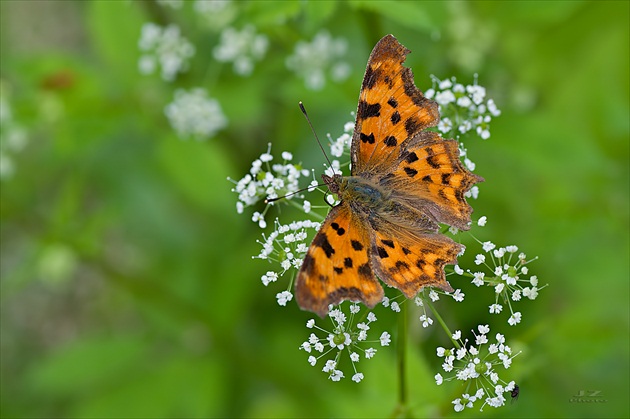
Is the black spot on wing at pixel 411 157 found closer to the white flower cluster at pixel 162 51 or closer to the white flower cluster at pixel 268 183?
the white flower cluster at pixel 268 183

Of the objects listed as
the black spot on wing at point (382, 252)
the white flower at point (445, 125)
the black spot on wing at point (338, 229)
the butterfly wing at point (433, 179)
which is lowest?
the black spot on wing at point (382, 252)

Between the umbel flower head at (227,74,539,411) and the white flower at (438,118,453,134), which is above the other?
the white flower at (438,118,453,134)

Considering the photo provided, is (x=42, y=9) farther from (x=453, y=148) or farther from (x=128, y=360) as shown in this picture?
(x=453, y=148)

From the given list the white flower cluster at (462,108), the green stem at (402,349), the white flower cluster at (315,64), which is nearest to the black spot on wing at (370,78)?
the white flower cluster at (462,108)

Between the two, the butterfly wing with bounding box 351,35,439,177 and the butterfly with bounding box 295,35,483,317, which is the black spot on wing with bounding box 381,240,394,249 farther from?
the butterfly wing with bounding box 351,35,439,177

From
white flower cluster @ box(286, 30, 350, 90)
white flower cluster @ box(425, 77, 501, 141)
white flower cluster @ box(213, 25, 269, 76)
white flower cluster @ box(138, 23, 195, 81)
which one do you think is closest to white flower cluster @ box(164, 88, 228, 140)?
white flower cluster @ box(138, 23, 195, 81)

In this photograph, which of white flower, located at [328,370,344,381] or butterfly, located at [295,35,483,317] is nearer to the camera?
butterfly, located at [295,35,483,317]

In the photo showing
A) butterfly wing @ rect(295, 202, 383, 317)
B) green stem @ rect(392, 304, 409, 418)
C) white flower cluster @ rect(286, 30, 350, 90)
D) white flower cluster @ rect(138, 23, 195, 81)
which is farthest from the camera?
white flower cluster @ rect(138, 23, 195, 81)

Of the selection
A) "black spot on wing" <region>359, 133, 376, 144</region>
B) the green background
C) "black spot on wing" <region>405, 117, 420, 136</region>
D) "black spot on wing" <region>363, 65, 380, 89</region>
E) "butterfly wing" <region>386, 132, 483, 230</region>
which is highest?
the green background
